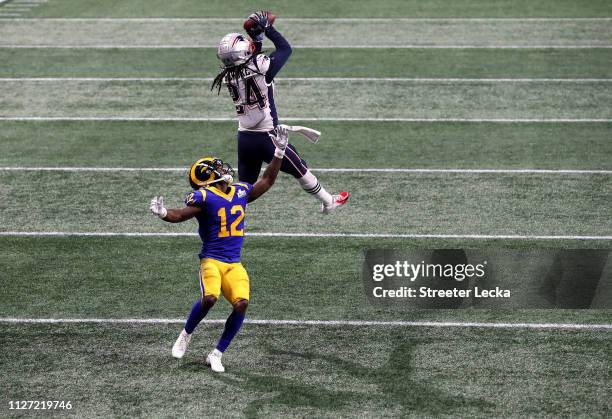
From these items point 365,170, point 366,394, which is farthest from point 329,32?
point 366,394

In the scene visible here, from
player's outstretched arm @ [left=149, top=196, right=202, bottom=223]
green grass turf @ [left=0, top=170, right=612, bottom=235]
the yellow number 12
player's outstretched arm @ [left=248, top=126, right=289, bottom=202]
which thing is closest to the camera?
player's outstretched arm @ [left=149, top=196, right=202, bottom=223]

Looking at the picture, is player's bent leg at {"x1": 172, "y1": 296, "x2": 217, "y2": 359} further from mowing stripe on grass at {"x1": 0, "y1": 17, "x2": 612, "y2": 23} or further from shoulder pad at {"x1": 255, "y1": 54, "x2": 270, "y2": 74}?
mowing stripe on grass at {"x1": 0, "y1": 17, "x2": 612, "y2": 23}

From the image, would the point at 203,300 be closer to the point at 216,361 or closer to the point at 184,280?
the point at 216,361

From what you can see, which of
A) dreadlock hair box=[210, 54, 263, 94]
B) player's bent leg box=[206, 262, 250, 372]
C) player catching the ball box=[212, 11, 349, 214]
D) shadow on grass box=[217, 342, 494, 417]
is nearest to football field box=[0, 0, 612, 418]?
shadow on grass box=[217, 342, 494, 417]

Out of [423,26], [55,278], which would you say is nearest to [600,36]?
[423,26]

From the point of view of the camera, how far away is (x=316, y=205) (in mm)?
12523

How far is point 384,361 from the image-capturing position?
8422mm

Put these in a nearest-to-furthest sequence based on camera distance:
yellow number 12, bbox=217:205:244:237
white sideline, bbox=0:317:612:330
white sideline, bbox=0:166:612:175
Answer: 1. yellow number 12, bbox=217:205:244:237
2. white sideline, bbox=0:317:612:330
3. white sideline, bbox=0:166:612:175

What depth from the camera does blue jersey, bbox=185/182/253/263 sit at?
26.9ft

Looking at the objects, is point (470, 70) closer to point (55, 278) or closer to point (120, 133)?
point (120, 133)

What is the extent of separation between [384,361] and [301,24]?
14.8 m

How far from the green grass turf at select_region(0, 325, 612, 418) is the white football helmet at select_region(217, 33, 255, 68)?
258cm

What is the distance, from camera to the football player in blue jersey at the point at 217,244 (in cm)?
812

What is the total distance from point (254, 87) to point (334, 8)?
14.3 m
